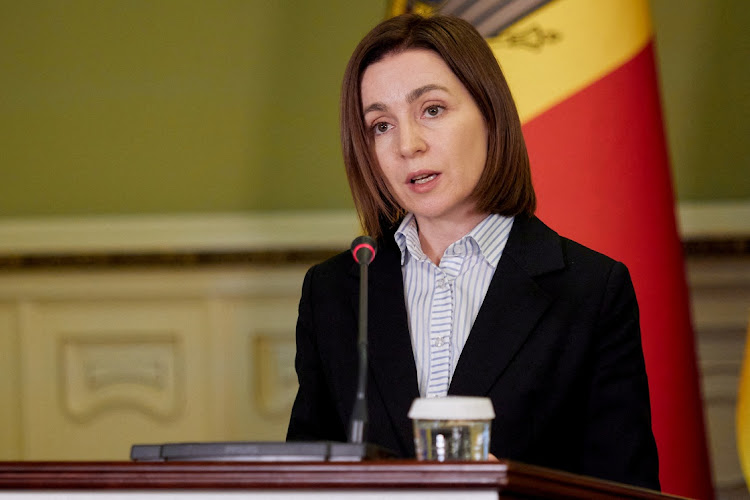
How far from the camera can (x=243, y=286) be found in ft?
9.01

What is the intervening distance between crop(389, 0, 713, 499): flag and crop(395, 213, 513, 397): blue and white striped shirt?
1.70ft

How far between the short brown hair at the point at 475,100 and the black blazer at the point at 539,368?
8cm

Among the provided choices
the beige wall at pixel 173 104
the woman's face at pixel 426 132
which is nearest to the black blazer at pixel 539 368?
the woman's face at pixel 426 132

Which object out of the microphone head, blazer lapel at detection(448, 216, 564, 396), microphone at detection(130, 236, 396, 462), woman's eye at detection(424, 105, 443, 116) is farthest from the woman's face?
microphone at detection(130, 236, 396, 462)

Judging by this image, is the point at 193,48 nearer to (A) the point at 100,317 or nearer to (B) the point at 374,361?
A: (A) the point at 100,317

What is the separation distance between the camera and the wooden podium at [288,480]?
858mm

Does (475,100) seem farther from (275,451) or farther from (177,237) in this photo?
(177,237)

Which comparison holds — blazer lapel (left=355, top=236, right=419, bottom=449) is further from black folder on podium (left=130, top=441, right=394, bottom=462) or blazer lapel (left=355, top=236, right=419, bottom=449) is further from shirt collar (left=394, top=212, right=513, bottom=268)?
black folder on podium (left=130, top=441, right=394, bottom=462)

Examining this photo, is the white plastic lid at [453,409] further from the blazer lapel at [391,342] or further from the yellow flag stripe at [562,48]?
the yellow flag stripe at [562,48]

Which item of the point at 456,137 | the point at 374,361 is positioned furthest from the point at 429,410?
the point at 456,137

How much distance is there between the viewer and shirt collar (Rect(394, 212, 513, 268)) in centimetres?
156

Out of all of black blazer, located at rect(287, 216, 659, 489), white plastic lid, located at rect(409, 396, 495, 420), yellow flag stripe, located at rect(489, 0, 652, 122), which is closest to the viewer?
white plastic lid, located at rect(409, 396, 495, 420)

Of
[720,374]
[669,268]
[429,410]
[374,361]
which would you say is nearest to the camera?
→ [429,410]

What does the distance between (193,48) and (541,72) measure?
1132 millimetres
